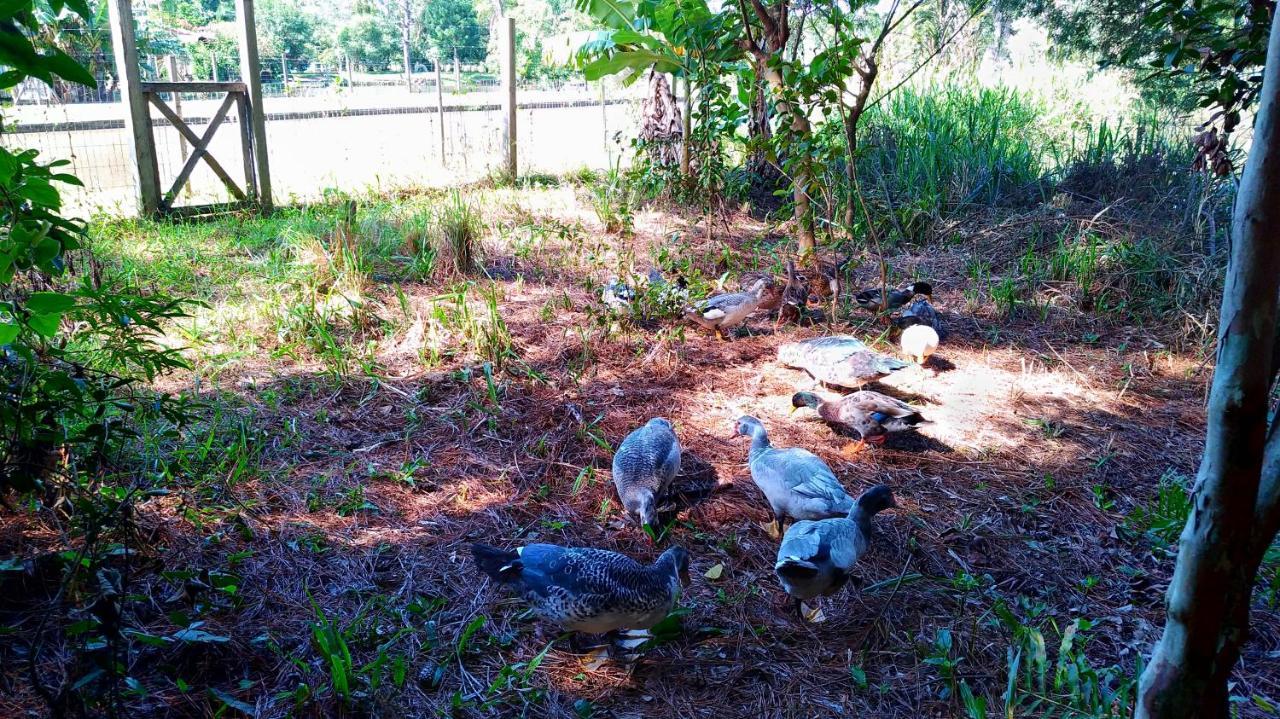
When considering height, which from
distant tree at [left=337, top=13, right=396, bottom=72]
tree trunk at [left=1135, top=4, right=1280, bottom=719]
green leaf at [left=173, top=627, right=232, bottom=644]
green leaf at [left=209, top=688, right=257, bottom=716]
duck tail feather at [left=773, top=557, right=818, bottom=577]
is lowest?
green leaf at [left=209, top=688, right=257, bottom=716]

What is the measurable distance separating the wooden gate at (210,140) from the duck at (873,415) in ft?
29.3

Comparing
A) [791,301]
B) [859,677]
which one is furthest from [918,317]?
[859,677]

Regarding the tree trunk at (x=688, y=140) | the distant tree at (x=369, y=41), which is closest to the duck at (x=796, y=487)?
the tree trunk at (x=688, y=140)

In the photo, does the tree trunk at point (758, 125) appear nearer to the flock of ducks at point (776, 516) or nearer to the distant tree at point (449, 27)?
the flock of ducks at point (776, 516)

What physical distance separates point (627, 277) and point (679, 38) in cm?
385

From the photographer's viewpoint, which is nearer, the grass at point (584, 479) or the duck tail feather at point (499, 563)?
the grass at point (584, 479)

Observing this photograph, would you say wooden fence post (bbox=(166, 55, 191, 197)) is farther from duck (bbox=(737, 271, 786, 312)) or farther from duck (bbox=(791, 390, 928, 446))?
duck (bbox=(791, 390, 928, 446))

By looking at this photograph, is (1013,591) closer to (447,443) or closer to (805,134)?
(447,443)

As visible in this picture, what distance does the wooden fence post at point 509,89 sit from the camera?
41.2ft

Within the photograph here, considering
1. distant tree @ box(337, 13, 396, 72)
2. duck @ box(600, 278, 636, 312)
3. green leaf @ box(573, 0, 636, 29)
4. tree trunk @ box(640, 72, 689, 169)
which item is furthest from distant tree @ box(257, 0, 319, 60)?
duck @ box(600, 278, 636, 312)

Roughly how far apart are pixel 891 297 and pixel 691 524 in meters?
3.62

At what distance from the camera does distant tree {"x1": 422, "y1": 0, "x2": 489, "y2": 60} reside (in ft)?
163

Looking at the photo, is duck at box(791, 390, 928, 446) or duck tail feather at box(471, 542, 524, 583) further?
duck at box(791, 390, 928, 446)

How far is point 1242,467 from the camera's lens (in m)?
1.84
